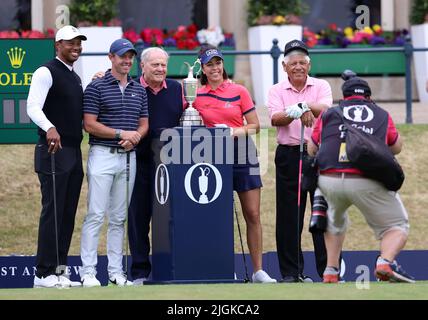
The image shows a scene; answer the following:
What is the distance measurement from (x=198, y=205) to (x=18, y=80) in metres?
3.32

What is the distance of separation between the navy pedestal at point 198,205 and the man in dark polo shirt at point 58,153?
0.81m

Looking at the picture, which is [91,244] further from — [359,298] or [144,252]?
[359,298]

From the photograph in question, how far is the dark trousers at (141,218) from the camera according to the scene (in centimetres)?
1202

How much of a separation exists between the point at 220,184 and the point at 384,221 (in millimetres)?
1459

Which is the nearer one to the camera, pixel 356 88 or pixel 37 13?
pixel 356 88

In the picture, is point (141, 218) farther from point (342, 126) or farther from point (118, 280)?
point (342, 126)

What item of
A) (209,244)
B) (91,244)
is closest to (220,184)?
(209,244)

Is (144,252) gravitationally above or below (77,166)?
below

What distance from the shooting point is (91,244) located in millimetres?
11648

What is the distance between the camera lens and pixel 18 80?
45.6 feet

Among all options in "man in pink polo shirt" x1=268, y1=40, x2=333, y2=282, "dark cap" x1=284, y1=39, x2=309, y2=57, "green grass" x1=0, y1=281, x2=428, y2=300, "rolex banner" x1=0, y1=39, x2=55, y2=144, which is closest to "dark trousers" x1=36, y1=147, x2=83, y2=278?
"green grass" x1=0, y1=281, x2=428, y2=300

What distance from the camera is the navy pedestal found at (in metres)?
11.3

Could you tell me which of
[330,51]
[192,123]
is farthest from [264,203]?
[192,123]

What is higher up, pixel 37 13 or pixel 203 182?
pixel 37 13
